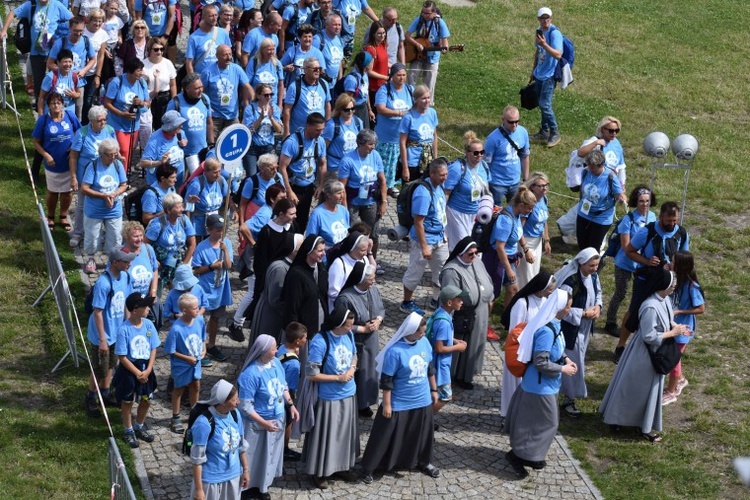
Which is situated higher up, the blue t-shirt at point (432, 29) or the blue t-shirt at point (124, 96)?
the blue t-shirt at point (432, 29)

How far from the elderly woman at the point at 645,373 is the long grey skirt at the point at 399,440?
2.26 meters

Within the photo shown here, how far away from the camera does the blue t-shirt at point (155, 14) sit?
19.6 meters

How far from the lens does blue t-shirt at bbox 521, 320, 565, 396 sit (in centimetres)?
1253

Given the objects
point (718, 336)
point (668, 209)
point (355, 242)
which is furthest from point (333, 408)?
point (718, 336)

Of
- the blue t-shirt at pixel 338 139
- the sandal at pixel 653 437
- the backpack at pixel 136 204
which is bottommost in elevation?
the sandal at pixel 653 437

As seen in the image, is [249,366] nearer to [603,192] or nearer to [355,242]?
[355,242]

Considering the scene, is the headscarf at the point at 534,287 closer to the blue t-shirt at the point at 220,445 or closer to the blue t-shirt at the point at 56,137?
the blue t-shirt at the point at 220,445

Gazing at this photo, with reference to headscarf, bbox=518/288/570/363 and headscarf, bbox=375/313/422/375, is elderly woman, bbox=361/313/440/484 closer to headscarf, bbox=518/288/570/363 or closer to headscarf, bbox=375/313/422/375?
headscarf, bbox=375/313/422/375

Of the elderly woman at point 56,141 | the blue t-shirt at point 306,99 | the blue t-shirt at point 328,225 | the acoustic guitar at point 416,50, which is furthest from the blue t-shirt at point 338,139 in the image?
the acoustic guitar at point 416,50

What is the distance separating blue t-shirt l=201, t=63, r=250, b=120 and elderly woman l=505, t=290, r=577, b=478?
6.46m

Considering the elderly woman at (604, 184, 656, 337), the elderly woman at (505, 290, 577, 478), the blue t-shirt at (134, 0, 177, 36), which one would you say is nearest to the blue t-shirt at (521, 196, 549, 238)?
the elderly woman at (604, 184, 656, 337)

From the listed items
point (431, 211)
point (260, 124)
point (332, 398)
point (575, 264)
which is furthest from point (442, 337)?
point (260, 124)

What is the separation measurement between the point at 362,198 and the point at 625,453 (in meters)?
4.41

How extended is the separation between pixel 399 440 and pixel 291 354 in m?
1.36
